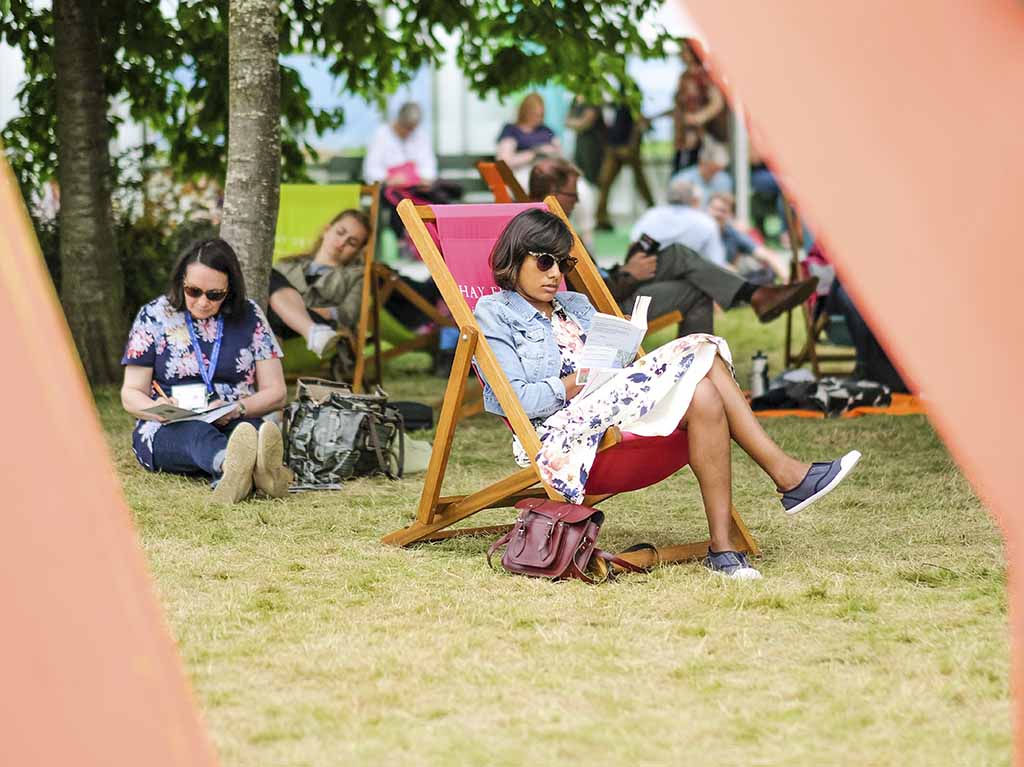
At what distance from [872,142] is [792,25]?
383 millimetres

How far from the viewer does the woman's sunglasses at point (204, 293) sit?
17.2 ft

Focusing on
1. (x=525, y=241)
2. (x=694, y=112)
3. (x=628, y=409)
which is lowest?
(x=694, y=112)

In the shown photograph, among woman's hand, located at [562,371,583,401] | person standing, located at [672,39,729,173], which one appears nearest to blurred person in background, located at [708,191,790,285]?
person standing, located at [672,39,729,173]

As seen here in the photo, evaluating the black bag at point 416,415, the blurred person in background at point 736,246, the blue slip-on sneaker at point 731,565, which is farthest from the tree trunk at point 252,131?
the blurred person in background at point 736,246

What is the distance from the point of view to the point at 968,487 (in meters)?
5.17

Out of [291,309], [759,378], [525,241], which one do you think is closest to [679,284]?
[759,378]

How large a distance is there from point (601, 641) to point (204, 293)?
8.03ft

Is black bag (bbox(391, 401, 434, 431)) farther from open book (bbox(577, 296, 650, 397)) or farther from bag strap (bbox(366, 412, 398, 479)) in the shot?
open book (bbox(577, 296, 650, 397))

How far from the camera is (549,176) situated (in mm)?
7473

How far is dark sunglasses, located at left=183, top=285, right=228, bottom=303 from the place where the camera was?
5230 mm

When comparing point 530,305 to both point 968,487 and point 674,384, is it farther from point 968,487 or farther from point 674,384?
point 968,487

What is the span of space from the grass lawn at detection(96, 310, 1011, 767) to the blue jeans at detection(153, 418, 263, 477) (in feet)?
0.77

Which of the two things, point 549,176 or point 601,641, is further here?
point 549,176

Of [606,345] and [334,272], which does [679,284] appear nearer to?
[334,272]
